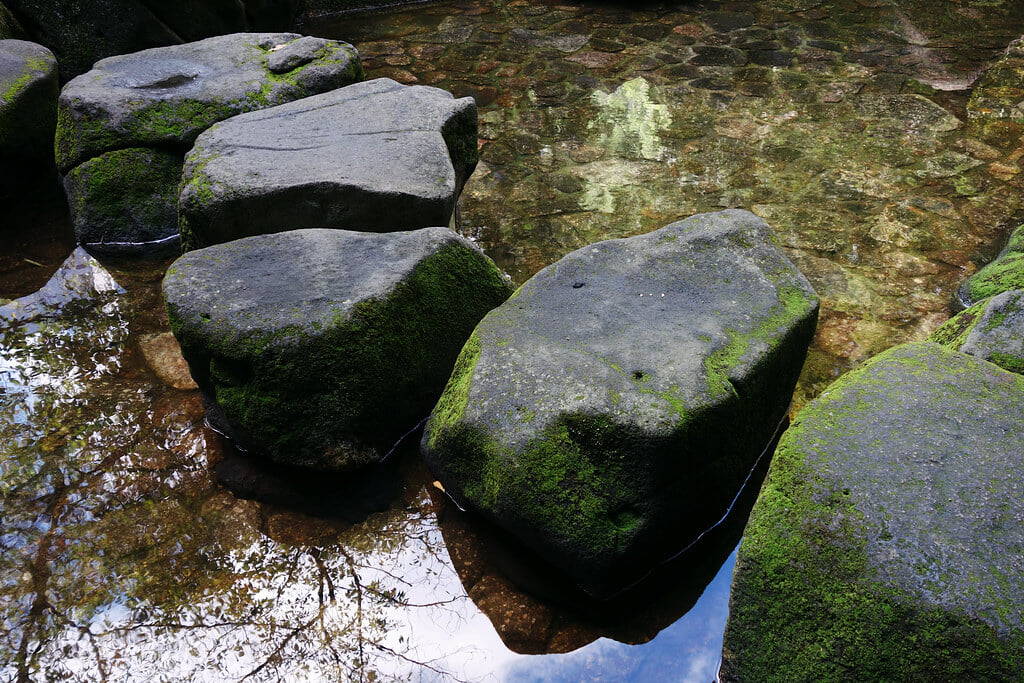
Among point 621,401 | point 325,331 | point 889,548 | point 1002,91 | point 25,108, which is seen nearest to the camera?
point 889,548

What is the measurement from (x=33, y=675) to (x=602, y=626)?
145 cm


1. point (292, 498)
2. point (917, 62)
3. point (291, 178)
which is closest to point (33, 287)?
point (291, 178)

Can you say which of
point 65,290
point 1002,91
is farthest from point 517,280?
point 1002,91

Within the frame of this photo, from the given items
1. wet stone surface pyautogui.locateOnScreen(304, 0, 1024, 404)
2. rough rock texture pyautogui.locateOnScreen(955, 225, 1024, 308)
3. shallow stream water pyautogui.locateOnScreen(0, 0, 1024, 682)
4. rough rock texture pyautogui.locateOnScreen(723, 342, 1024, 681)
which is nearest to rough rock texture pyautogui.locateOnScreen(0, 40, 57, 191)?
shallow stream water pyautogui.locateOnScreen(0, 0, 1024, 682)

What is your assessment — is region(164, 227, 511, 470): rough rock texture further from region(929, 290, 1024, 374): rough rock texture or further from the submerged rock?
region(929, 290, 1024, 374): rough rock texture

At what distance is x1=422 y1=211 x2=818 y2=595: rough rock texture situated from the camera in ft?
6.49

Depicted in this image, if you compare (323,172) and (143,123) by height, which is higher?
(323,172)

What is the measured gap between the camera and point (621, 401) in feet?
6.53

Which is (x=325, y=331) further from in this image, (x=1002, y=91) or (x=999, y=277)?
(x=1002, y=91)

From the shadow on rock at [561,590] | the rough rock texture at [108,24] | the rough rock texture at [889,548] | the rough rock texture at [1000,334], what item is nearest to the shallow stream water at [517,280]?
the shadow on rock at [561,590]

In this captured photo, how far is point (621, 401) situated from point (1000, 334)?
114cm

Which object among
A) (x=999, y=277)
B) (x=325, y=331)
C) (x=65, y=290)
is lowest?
(x=65, y=290)

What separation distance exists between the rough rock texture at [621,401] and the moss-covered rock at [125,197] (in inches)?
82.0

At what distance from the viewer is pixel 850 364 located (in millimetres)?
2930
